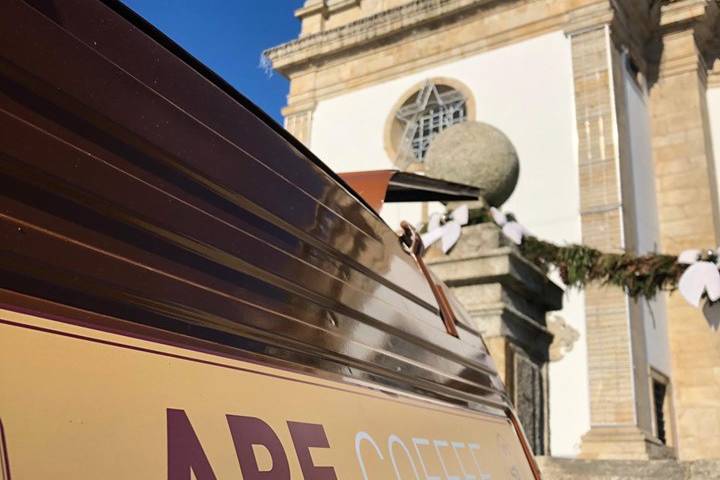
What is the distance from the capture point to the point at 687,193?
12.8 meters

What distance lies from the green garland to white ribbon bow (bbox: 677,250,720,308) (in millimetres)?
296

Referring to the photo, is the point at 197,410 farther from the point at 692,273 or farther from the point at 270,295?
the point at 692,273

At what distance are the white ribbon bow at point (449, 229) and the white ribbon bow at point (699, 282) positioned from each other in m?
2.97

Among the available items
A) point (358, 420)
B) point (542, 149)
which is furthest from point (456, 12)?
point (358, 420)

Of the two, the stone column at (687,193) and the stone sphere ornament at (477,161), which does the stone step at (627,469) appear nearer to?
the stone sphere ornament at (477,161)

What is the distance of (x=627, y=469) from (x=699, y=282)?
12.8 ft

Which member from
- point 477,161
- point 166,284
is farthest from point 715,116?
point 166,284

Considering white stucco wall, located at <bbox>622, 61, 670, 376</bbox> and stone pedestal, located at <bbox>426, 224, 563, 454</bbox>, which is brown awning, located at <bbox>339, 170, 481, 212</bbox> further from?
white stucco wall, located at <bbox>622, 61, 670, 376</bbox>

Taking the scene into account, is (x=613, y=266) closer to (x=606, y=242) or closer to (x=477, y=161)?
(x=477, y=161)

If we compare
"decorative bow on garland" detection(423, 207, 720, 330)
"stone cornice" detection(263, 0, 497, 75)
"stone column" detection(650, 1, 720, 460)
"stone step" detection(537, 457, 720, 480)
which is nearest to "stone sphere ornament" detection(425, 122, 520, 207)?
"decorative bow on garland" detection(423, 207, 720, 330)

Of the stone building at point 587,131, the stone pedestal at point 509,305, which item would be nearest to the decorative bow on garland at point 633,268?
the stone pedestal at point 509,305

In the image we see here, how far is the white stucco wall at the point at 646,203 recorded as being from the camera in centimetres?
1124

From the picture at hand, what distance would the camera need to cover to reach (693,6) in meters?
13.0

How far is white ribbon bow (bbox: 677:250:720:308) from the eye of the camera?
7.15 metres
